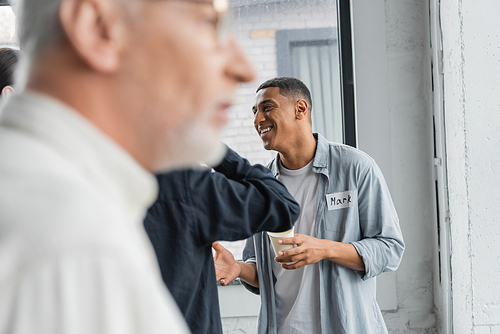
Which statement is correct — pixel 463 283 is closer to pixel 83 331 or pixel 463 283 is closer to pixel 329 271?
pixel 329 271

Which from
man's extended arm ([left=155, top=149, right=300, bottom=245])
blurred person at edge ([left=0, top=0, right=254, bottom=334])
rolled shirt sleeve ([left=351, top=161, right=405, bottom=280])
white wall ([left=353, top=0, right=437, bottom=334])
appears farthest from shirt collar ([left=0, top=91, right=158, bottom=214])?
white wall ([left=353, top=0, right=437, bottom=334])

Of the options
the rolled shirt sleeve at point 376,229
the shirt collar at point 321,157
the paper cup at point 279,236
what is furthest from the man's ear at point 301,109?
the paper cup at point 279,236

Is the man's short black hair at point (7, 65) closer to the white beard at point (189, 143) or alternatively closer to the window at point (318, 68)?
the white beard at point (189, 143)

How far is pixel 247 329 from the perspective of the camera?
9.55 ft

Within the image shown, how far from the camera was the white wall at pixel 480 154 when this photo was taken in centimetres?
230

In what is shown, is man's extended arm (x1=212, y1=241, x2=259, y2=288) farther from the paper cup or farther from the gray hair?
the gray hair

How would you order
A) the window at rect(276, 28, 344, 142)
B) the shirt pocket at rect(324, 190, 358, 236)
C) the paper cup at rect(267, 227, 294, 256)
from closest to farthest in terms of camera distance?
the paper cup at rect(267, 227, 294, 256) < the shirt pocket at rect(324, 190, 358, 236) < the window at rect(276, 28, 344, 142)

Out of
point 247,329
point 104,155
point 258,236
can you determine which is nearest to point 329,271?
point 258,236

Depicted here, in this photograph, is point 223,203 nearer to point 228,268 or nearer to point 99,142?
point 228,268

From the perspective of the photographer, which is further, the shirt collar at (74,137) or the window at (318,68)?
the window at (318,68)

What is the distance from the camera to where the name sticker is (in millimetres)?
1915

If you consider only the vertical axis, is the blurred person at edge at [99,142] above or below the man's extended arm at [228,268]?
above

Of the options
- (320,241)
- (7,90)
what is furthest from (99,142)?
(320,241)

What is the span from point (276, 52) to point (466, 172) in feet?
5.08
